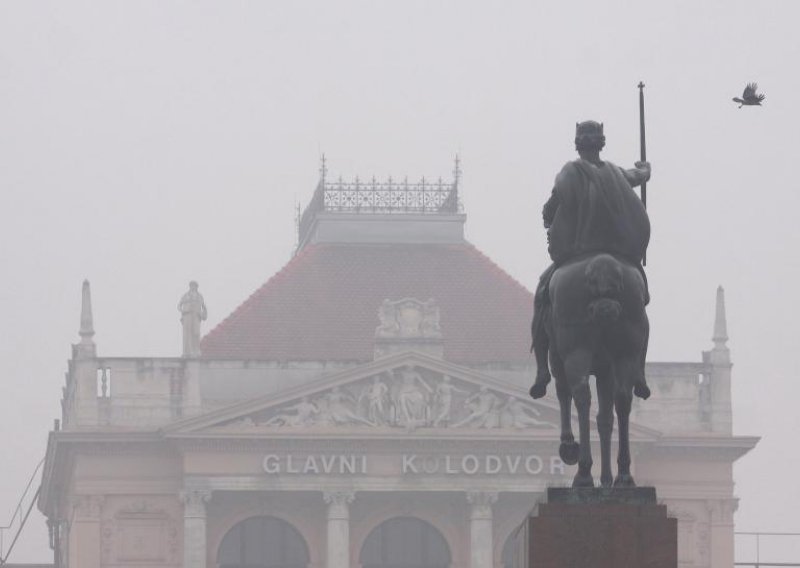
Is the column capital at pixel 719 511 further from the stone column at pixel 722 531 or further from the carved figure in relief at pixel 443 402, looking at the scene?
the carved figure in relief at pixel 443 402

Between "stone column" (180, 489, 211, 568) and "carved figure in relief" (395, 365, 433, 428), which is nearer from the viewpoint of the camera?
"stone column" (180, 489, 211, 568)

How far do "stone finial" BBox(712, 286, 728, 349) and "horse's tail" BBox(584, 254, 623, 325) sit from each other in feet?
234

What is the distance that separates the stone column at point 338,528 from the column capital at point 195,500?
2995mm

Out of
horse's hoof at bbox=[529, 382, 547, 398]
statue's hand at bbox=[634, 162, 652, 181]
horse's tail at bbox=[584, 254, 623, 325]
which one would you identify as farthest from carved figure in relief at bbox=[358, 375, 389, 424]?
horse's tail at bbox=[584, 254, 623, 325]

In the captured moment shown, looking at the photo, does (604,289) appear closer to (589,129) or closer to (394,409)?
(589,129)

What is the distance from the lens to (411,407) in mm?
86750

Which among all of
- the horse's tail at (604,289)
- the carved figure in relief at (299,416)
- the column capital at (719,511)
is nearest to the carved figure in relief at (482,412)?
the carved figure in relief at (299,416)

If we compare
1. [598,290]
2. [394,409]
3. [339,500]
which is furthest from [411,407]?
[598,290]

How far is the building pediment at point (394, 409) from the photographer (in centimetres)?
8612

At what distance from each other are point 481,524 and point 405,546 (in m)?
2.07

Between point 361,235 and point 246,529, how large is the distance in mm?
13187

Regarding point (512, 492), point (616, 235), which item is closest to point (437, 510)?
point (512, 492)

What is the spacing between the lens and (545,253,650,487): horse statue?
19.0m

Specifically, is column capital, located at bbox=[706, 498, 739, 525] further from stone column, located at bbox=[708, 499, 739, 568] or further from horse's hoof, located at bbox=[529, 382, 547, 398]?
horse's hoof, located at bbox=[529, 382, 547, 398]
